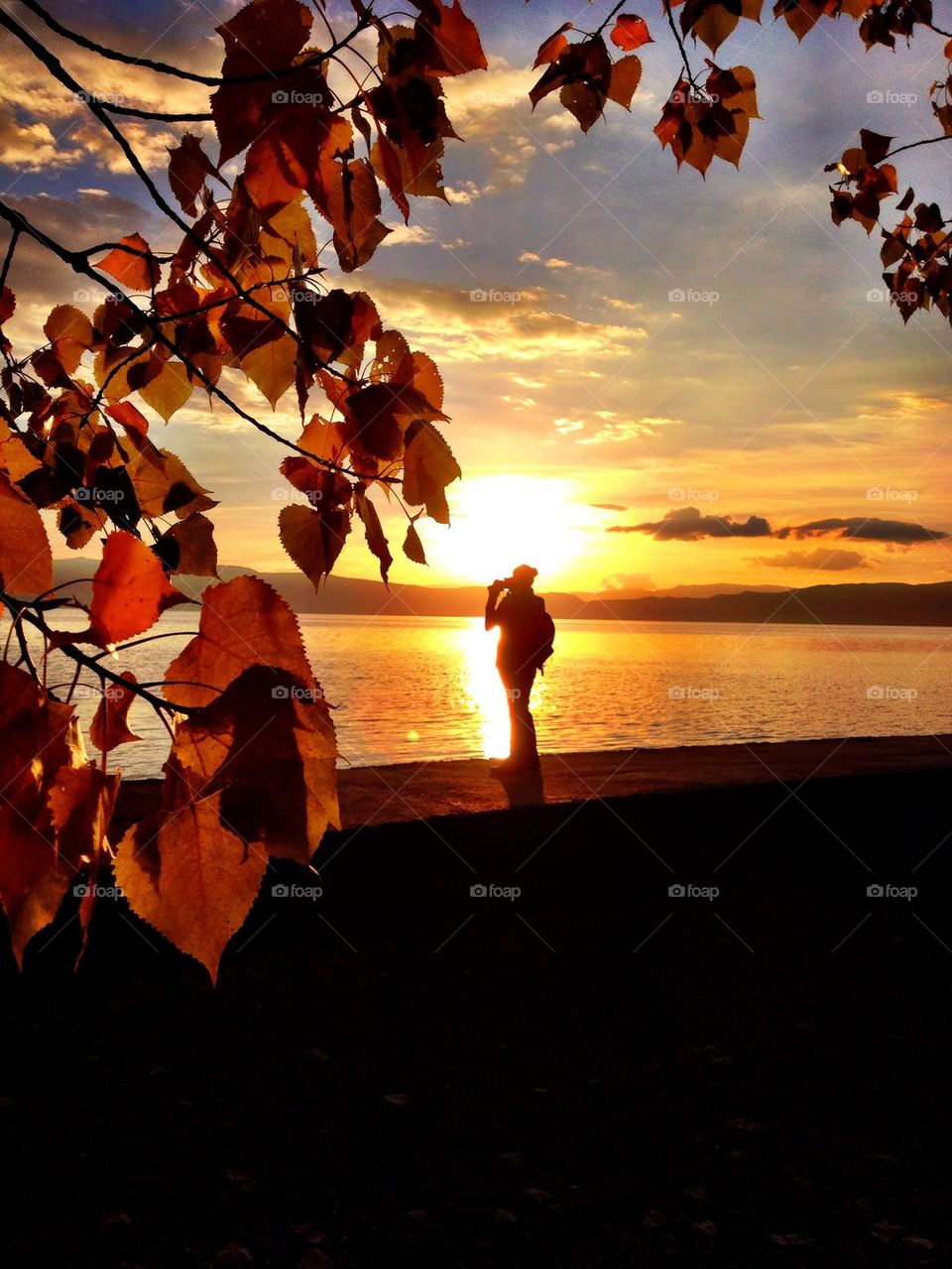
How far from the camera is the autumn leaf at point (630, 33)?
113 inches

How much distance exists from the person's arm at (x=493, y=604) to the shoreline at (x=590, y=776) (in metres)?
1.43

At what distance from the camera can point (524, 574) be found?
33.0 feet

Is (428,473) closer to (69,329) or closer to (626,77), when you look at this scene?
(69,329)

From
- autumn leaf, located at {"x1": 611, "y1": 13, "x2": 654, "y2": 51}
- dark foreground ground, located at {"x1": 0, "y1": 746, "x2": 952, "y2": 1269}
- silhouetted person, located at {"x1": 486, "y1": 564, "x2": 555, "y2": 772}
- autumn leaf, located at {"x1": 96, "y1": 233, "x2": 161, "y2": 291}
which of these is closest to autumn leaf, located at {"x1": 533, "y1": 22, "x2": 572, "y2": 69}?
autumn leaf, located at {"x1": 611, "y1": 13, "x2": 654, "y2": 51}

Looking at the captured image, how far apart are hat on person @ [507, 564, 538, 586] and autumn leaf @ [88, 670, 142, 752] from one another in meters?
8.87

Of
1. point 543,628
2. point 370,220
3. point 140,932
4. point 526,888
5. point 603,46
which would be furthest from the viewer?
point 543,628

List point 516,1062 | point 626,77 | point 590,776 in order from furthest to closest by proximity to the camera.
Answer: point 590,776
point 516,1062
point 626,77

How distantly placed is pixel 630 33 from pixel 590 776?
5.51 meters

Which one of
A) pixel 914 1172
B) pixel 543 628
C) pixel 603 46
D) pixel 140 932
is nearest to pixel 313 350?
pixel 603 46

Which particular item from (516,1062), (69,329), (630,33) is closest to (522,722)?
(516,1062)

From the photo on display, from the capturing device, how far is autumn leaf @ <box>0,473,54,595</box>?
103cm

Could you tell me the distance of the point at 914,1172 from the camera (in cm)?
360

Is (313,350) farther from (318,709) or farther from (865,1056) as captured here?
(865,1056)

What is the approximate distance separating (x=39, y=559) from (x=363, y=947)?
185 inches
